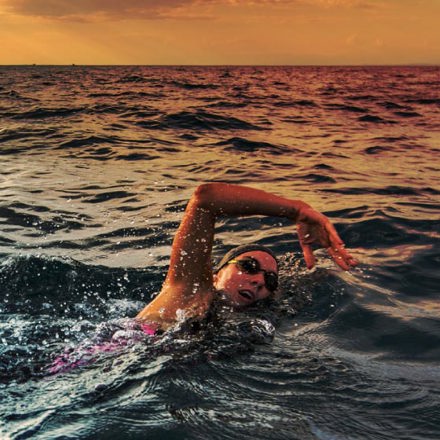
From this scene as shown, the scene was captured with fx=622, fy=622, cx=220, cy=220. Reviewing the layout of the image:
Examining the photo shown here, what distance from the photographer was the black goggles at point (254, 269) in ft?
20.4

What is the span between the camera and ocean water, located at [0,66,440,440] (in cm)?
423

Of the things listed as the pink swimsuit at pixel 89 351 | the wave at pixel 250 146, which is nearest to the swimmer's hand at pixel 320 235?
the pink swimsuit at pixel 89 351

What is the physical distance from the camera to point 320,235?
17.1 ft

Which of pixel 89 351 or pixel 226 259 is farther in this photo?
pixel 226 259

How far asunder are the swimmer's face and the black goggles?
0.04ft

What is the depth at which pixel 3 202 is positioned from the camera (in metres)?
11.8

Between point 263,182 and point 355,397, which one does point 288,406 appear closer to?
point 355,397

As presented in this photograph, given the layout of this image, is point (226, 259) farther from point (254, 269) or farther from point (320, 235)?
point (320, 235)

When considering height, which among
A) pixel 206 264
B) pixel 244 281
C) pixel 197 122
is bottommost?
pixel 244 281

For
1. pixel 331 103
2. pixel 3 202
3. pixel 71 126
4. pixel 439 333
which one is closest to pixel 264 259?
pixel 439 333

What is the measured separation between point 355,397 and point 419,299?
125 inches

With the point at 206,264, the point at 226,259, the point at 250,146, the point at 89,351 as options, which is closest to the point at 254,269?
the point at 226,259

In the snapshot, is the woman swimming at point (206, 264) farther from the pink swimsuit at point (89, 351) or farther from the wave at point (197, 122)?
the wave at point (197, 122)

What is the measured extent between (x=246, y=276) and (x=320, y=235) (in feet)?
4.08
